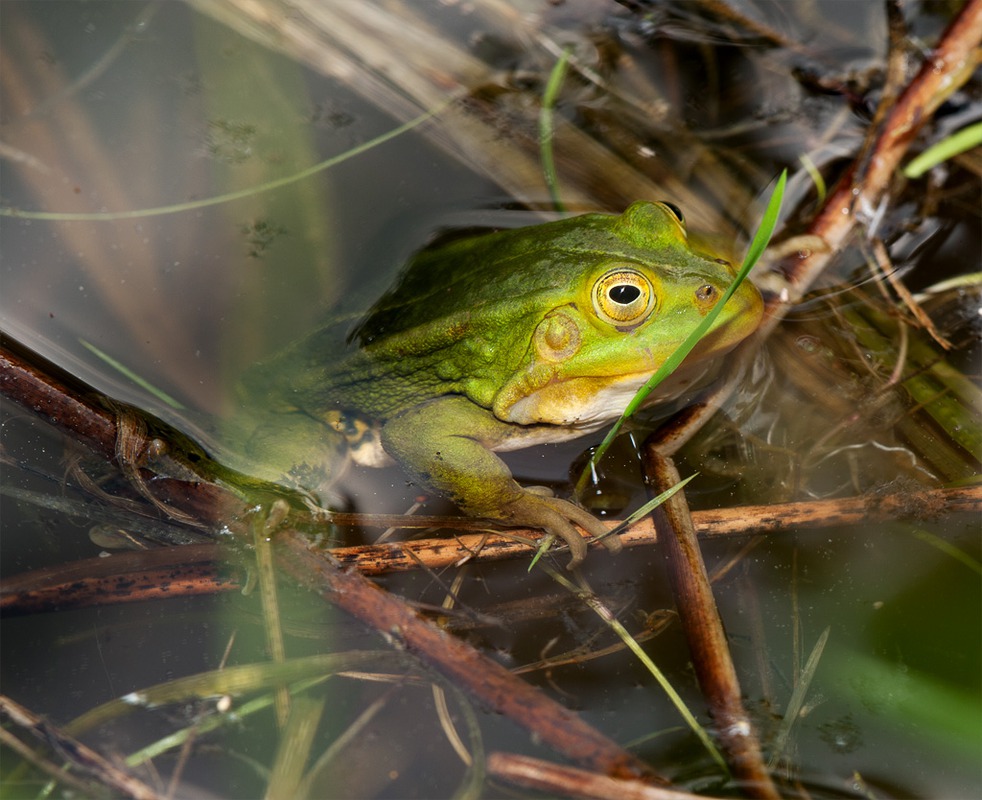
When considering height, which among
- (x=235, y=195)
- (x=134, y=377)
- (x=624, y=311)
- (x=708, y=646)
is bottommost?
(x=708, y=646)

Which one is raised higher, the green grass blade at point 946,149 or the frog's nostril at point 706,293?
the green grass blade at point 946,149

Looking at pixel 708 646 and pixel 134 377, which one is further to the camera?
pixel 134 377

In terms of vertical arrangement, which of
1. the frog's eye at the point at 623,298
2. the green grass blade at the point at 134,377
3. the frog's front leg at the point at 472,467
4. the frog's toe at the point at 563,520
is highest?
the green grass blade at the point at 134,377

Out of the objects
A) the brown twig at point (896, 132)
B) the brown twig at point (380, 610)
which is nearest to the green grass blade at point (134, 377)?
the brown twig at point (380, 610)

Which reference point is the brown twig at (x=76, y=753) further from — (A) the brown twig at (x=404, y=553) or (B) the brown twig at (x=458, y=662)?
(B) the brown twig at (x=458, y=662)

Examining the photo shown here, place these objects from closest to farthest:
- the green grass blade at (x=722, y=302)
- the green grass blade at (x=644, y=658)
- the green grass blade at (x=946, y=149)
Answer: the green grass blade at (x=722, y=302), the green grass blade at (x=644, y=658), the green grass blade at (x=946, y=149)

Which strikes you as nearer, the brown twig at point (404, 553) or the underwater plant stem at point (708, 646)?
the underwater plant stem at point (708, 646)

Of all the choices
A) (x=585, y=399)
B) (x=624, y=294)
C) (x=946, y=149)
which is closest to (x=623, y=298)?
A: (x=624, y=294)

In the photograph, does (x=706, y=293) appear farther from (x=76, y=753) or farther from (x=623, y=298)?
(x=76, y=753)
